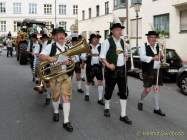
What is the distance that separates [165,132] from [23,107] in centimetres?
375

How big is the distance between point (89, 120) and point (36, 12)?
6645cm

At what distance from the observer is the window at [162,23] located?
26828 millimetres

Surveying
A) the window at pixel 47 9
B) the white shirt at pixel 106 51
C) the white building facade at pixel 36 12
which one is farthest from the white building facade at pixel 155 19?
the window at pixel 47 9

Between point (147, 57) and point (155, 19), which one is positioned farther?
point (155, 19)

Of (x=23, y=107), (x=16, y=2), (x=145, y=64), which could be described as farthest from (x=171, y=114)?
(x=16, y=2)

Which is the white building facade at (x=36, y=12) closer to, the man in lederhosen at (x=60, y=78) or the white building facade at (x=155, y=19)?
the white building facade at (x=155, y=19)

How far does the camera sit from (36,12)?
72875mm

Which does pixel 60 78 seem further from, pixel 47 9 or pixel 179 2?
pixel 47 9

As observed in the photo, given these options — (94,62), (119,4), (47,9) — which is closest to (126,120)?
(94,62)

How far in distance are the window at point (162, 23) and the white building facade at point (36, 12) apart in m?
44.0

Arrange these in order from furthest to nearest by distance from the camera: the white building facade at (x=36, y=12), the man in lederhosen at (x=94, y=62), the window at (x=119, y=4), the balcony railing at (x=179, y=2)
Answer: the white building facade at (x=36, y=12)
the window at (x=119, y=4)
the balcony railing at (x=179, y=2)
the man in lederhosen at (x=94, y=62)

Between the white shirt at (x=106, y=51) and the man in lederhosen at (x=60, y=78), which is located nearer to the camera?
the man in lederhosen at (x=60, y=78)

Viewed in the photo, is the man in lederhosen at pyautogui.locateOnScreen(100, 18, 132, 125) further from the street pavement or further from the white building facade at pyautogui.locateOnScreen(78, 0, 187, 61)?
the white building facade at pyautogui.locateOnScreen(78, 0, 187, 61)

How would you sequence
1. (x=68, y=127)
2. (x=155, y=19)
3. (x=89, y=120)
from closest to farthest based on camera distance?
(x=68, y=127)
(x=89, y=120)
(x=155, y=19)
